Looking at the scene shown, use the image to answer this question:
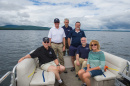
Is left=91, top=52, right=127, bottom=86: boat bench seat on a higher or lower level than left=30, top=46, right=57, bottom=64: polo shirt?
lower

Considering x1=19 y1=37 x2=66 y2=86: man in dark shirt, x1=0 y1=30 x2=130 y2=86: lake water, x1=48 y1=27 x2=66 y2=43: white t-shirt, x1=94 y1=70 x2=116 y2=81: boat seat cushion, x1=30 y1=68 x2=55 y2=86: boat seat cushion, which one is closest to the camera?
x1=30 y1=68 x2=55 y2=86: boat seat cushion

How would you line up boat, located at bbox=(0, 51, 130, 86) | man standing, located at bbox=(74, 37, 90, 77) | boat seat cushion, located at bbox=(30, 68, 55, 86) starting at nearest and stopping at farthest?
boat, located at bbox=(0, 51, 130, 86) → boat seat cushion, located at bbox=(30, 68, 55, 86) → man standing, located at bbox=(74, 37, 90, 77)

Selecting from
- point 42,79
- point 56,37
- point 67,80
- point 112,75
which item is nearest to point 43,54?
point 42,79

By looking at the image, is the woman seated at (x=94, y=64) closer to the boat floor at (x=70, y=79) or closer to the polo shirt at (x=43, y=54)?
the boat floor at (x=70, y=79)

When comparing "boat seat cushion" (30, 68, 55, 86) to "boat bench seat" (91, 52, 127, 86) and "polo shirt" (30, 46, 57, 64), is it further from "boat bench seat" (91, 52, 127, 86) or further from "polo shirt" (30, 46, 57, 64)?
"boat bench seat" (91, 52, 127, 86)

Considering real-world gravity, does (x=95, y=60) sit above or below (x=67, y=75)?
above

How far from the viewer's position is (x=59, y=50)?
428cm

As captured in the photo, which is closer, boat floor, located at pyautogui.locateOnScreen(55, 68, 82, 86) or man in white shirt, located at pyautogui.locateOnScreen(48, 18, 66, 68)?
boat floor, located at pyautogui.locateOnScreen(55, 68, 82, 86)

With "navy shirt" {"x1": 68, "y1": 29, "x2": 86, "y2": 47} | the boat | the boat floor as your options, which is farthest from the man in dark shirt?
"navy shirt" {"x1": 68, "y1": 29, "x2": 86, "y2": 47}

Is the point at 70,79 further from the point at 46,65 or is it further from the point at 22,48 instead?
the point at 22,48

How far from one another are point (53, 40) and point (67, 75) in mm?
1530

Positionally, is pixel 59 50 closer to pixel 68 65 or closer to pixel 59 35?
pixel 59 35

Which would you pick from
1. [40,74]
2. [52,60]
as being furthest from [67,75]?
[40,74]

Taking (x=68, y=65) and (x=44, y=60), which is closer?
(x=44, y=60)
